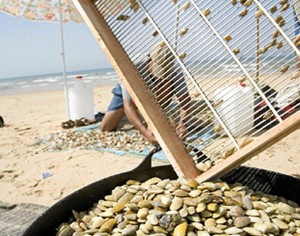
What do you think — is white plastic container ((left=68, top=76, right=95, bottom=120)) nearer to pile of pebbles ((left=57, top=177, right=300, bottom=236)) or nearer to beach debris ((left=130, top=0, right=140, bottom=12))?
beach debris ((left=130, top=0, right=140, bottom=12))

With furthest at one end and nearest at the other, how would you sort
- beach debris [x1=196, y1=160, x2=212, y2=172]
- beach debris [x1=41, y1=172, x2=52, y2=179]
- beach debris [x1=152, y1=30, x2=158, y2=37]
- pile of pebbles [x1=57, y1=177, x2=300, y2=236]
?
beach debris [x1=41, y1=172, x2=52, y2=179], beach debris [x1=152, y1=30, x2=158, y2=37], beach debris [x1=196, y1=160, x2=212, y2=172], pile of pebbles [x1=57, y1=177, x2=300, y2=236]

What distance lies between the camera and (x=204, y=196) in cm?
137

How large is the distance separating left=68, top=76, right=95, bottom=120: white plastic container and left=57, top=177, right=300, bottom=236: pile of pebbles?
388 centimetres

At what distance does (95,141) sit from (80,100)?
3.99 feet

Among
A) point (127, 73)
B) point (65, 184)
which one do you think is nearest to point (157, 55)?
point (127, 73)

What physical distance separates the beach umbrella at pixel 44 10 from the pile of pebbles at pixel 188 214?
4.53 meters

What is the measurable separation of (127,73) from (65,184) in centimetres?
166

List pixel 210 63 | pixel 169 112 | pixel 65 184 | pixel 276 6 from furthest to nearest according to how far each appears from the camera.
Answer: pixel 65 184 < pixel 169 112 < pixel 210 63 < pixel 276 6

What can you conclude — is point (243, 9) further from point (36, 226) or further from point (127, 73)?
point (36, 226)

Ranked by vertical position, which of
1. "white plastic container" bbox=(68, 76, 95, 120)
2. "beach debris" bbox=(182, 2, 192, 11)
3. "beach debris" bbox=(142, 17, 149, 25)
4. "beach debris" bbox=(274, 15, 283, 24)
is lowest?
"beach debris" bbox=(274, 15, 283, 24)

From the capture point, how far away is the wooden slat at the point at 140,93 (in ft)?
5.13

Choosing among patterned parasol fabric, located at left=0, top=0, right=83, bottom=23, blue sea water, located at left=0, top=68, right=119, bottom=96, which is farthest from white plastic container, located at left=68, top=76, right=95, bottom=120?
blue sea water, located at left=0, top=68, right=119, bottom=96

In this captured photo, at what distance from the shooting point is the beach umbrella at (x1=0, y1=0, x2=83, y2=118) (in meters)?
5.20

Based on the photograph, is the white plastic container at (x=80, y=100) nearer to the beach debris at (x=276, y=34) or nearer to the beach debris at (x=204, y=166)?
the beach debris at (x=204, y=166)
